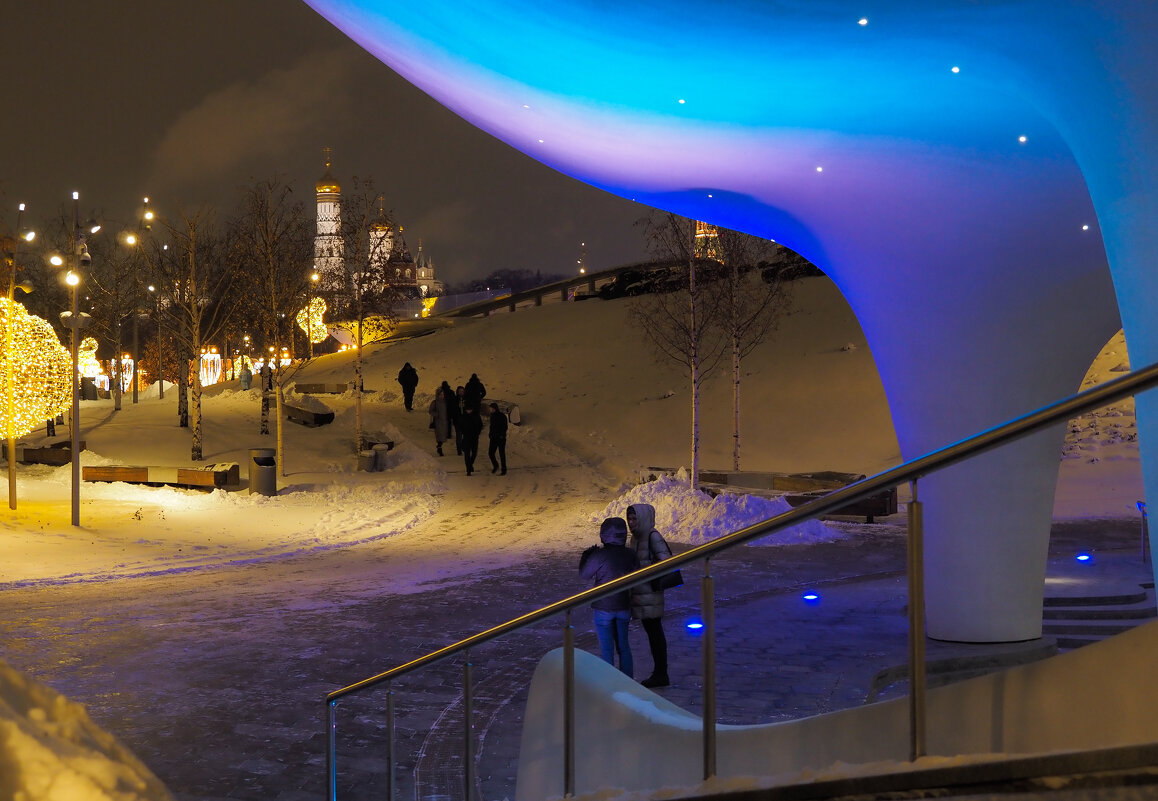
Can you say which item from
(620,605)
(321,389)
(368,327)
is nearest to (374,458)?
(368,327)

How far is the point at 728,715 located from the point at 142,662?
22.9 ft

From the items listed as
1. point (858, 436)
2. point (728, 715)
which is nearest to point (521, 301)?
point (858, 436)

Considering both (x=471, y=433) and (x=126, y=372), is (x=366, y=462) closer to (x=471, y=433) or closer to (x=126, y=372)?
(x=471, y=433)

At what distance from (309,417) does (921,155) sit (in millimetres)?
26022

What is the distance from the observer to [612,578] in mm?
8047

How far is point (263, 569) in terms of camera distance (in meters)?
14.6

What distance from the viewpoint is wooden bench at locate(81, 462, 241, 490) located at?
2186 cm

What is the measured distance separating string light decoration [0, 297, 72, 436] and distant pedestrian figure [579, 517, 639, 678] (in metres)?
14.8

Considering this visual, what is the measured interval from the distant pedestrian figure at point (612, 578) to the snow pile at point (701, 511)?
309 inches

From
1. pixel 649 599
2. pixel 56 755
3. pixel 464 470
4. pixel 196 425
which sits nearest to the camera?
pixel 56 755

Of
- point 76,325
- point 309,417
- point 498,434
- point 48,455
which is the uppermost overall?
point 76,325

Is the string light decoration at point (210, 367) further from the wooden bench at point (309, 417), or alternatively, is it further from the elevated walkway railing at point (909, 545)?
the elevated walkway railing at point (909, 545)

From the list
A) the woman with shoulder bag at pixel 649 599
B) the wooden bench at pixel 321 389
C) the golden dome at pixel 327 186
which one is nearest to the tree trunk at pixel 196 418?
the wooden bench at pixel 321 389

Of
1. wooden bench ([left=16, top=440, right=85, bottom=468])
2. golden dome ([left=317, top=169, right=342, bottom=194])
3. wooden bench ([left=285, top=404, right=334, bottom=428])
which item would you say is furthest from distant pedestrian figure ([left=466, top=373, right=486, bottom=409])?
golden dome ([left=317, top=169, right=342, bottom=194])
